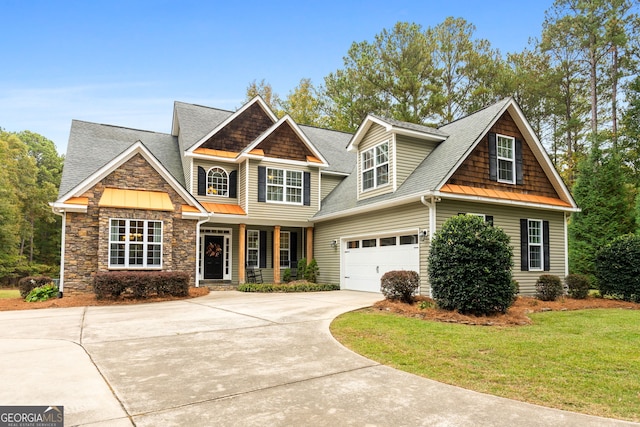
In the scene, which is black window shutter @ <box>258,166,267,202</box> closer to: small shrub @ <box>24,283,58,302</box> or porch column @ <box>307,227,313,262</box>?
porch column @ <box>307,227,313,262</box>

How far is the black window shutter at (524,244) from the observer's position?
14.2 meters

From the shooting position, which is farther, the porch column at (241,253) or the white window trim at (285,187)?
the white window trim at (285,187)

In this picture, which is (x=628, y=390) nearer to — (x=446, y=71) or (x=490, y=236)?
(x=490, y=236)

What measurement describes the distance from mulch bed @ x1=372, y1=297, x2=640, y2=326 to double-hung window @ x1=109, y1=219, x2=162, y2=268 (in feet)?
26.2

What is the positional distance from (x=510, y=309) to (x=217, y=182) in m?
12.7

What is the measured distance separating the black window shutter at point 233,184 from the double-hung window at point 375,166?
590cm

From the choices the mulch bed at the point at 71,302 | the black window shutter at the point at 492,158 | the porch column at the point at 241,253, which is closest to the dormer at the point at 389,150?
the black window shutter at the point at 492,158

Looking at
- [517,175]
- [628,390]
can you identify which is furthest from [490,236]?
[517,175]

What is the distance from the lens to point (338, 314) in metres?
9.52

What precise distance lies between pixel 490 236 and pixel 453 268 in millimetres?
1116

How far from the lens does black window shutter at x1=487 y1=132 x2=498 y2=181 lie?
14055mm

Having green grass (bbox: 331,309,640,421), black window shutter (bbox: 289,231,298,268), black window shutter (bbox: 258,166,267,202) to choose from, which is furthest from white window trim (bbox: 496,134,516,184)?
black window shutter (bbox: 289,231,298,268)

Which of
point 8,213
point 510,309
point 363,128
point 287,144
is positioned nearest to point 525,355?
point 510,309

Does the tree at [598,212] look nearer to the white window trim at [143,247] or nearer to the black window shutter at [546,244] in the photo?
the black window shutter at [546,244]
